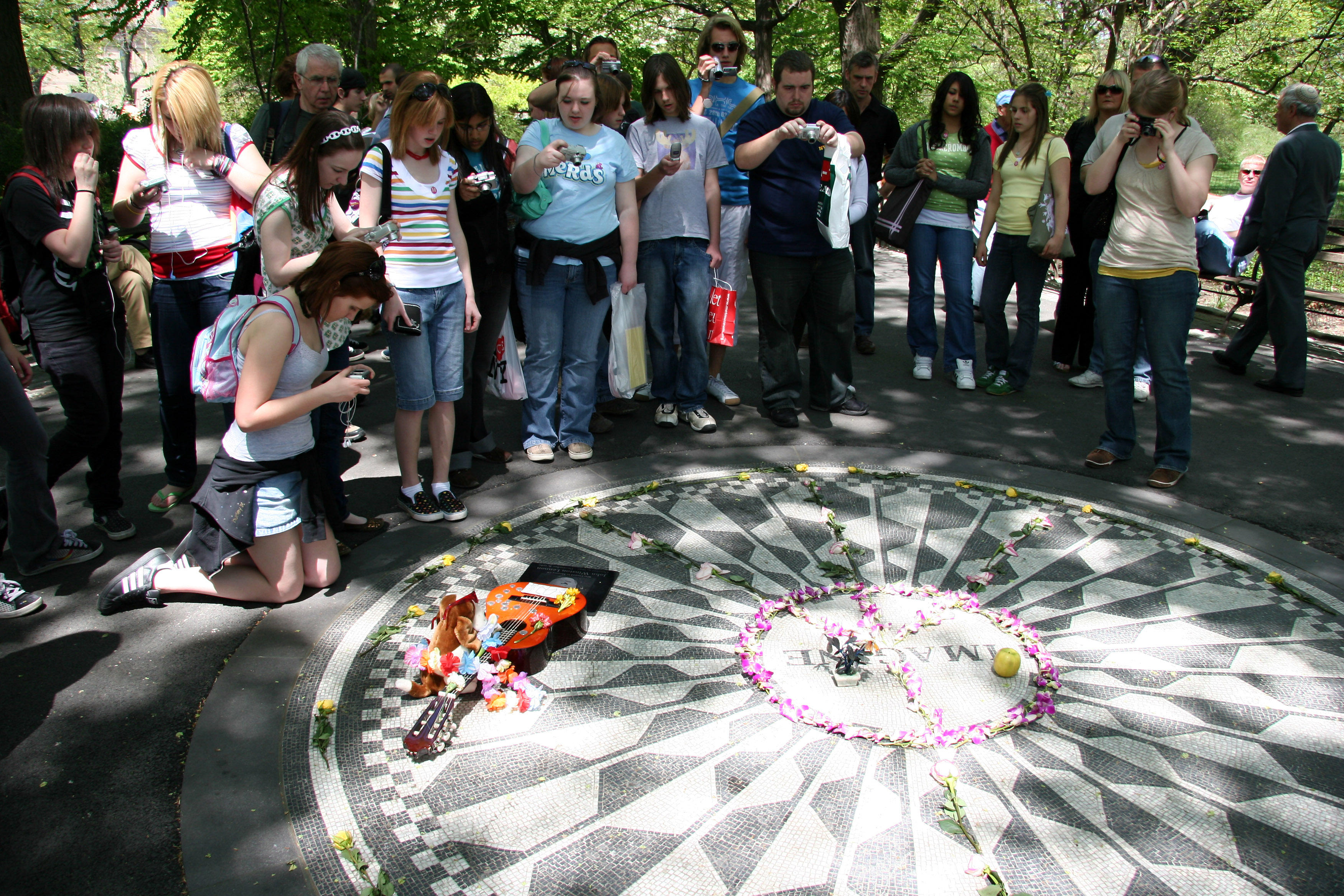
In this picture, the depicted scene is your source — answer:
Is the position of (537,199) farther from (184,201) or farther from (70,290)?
(70,290)

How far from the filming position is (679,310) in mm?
5555

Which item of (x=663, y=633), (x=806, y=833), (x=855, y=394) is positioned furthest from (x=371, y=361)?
(x=806, y=833)

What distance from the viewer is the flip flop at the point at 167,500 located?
4574mm

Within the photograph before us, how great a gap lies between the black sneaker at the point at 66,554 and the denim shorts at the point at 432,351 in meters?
1.46

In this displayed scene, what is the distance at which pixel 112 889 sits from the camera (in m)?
2.39

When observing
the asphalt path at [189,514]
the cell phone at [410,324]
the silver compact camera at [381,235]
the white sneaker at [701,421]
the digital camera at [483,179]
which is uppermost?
the digital camera at [483,179]

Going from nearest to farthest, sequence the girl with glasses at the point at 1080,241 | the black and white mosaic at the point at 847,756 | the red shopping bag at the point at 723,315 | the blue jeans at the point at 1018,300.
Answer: the black and white mosaic at the point at 847,756
the red shopping bag at the point at 723,315
the girl with glasses at the point at 1080,241
the blue jeans at the point at 1018,300

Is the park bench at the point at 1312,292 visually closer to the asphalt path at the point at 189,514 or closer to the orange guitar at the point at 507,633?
the asphalt path at the point at 189,514

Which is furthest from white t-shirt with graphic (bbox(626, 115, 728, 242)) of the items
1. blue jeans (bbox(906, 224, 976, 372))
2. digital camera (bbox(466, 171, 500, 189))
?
blue jeans (bbox(906, 224, 976, 372))

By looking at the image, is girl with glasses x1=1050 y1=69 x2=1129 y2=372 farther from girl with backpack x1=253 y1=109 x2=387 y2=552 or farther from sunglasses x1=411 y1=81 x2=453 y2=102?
girl with backpack x1=253 y1=109 x2=387 y2=552

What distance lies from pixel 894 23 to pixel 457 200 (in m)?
16.7

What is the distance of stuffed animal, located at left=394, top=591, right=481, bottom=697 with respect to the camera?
3053 mm

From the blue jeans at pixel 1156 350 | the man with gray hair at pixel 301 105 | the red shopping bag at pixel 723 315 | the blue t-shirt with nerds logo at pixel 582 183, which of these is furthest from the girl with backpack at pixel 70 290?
the blue jeans at pixel 1156 350

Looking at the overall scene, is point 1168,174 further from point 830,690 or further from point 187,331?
point 187,331
